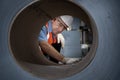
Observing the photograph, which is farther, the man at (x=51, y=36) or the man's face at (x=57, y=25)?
the man's face at (x=57, y=25)

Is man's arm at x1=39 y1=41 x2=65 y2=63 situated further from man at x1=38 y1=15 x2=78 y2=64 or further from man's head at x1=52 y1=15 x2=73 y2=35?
man's head at x1=52 y1=15 x2=73 y2=35

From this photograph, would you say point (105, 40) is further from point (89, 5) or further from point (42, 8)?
point (42, 8)

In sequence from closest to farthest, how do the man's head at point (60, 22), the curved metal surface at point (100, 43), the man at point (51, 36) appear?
1. the curved metal surface at point (100, 43)
2. the man at point (51, 36)
3. the man's head at point (60, 22)

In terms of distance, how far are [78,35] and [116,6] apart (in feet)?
14.2

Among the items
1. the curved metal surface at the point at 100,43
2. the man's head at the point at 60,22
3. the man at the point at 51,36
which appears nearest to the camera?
the curved metal surface at the point at 100,43

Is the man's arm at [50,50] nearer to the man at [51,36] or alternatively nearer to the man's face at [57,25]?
the man at [51,36]

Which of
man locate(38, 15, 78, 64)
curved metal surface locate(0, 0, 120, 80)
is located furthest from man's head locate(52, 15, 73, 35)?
curved metal surface locate(0, 0, 120, 80)

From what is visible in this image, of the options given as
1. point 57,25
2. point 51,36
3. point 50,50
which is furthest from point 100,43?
point 51,36

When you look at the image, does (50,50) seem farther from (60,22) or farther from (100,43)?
(100,43)

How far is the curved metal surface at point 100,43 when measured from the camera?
956 millimetres

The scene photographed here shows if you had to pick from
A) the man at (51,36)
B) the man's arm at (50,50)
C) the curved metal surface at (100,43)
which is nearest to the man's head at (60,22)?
the man at (51,36)

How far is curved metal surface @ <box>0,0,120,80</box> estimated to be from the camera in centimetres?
96

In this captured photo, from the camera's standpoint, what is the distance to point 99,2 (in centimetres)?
96

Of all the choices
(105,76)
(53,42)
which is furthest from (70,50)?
(105,76)
